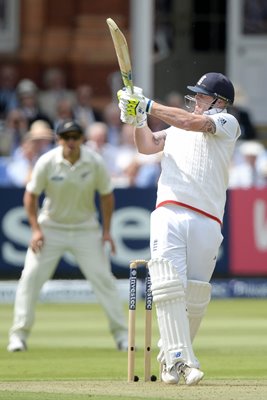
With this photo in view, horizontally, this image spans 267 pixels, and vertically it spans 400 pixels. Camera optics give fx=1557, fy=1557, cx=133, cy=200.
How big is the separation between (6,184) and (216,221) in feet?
25.7

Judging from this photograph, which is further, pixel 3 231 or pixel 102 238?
pixel 3 231

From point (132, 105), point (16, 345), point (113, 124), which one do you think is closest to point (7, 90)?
point (113, 124)

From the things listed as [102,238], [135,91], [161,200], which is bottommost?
[102,238]

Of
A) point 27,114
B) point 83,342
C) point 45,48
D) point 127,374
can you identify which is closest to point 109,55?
point 45,48

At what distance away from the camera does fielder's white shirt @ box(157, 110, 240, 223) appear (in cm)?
875

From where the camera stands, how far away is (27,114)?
17672mm

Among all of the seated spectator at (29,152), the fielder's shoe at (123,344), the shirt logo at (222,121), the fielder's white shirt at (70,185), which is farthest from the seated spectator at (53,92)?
the shirt logo at (222,121)

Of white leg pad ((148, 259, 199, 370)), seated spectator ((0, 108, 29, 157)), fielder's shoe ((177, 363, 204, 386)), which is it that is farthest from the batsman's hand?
seated spectator ((0, 108, 29, 157))

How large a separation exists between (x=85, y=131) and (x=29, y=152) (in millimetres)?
1334

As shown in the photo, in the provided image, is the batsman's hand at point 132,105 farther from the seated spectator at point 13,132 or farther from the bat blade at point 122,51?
the seated spectator at point 13,132

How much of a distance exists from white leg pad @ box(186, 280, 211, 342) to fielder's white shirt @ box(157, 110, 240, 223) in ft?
1.30

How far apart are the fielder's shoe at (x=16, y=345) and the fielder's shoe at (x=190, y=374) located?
10.0 feet

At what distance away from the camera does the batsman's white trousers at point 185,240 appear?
8.70m

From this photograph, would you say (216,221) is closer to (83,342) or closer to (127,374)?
(127,374)
